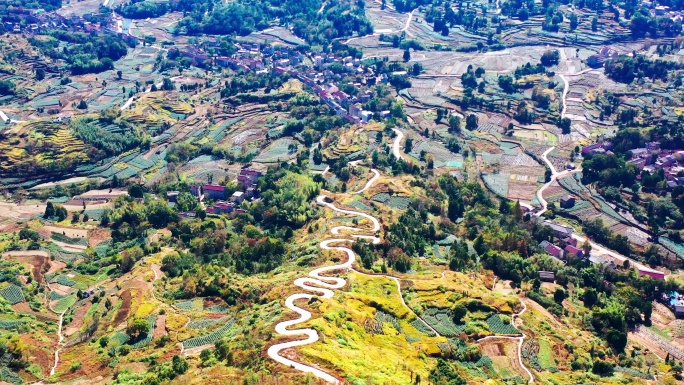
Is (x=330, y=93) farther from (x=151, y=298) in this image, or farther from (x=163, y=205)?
(x=151, y=298)

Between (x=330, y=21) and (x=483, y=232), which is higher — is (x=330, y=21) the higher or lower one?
the higher one

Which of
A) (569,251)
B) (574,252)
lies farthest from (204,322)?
(574,252)

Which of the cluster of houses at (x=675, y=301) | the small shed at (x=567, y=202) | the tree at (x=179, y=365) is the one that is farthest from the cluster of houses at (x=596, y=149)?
the tree at (x=179, y=365)

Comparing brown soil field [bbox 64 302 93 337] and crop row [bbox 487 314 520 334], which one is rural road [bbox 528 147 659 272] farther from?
brown soil field [bbox 64 302 93 337]

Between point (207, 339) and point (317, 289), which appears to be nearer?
point (207, 339)

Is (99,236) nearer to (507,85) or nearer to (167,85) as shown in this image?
(167,85)

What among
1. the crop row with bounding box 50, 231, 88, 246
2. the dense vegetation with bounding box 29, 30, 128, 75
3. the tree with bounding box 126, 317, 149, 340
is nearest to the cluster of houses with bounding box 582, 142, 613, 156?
the crop row with bounding box 50, 231, 88, 246

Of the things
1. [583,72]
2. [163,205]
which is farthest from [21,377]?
[583,72]

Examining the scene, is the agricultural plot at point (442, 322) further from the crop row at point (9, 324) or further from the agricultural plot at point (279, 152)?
the agricultural plot at point (279, 152)
